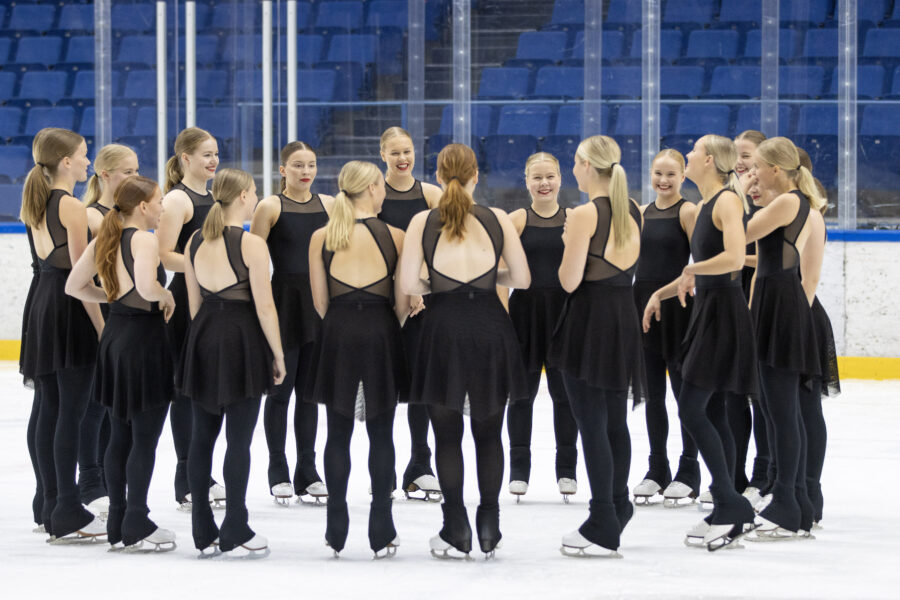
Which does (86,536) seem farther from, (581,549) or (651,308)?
(651,308)

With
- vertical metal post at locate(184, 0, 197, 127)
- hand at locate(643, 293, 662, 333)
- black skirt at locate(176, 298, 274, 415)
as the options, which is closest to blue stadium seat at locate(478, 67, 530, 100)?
vertical metal post at locate(184, 0, 197, 127)

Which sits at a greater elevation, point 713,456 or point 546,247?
Result: point 546,247

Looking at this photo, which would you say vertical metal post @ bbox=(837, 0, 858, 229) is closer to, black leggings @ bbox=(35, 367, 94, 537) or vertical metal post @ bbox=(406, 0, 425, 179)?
vertical metal post @ bbox=(406, 0, 425, 179)

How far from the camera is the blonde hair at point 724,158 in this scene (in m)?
4.10

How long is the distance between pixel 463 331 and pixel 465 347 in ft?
0.16

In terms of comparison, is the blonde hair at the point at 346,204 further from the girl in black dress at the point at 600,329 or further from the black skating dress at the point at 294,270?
the black skating dress at the point at 294,270

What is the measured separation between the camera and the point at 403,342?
407 cm

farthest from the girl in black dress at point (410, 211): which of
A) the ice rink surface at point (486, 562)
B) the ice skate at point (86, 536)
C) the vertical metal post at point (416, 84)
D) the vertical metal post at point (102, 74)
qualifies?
the vertical metal post at point (102, 74)

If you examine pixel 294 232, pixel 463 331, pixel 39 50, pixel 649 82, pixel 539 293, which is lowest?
pixel 463 331

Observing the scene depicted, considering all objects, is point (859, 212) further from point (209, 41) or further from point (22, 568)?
point (22, 568)

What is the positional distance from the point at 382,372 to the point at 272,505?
1276 mm

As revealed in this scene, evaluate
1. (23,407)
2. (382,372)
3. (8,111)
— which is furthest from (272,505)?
(8,111)

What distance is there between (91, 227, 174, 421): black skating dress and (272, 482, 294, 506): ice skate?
1.04 metres

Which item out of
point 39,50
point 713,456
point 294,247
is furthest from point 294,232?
point 39,50
